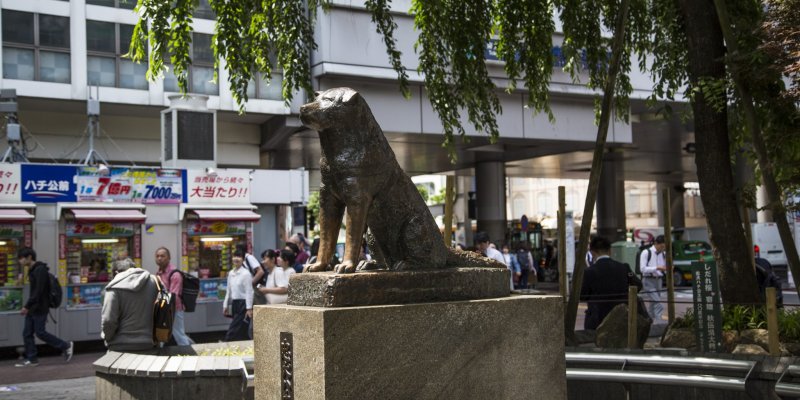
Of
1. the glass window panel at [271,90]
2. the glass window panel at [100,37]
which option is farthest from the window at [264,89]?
the glass window panel at [100,37]

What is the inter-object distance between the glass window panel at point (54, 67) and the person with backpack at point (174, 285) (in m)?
11.3

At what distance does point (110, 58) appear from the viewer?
73.0 feet

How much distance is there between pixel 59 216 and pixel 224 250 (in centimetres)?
349

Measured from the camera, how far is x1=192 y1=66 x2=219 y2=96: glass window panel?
2320 centimetres

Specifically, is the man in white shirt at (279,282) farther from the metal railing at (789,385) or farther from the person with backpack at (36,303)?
the metal railing at (789,385)

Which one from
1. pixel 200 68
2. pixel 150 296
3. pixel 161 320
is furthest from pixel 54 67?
pixel 161 320

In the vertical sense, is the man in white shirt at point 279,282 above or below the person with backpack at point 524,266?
above

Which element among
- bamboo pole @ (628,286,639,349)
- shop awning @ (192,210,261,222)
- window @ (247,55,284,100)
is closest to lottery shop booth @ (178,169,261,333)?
shop awning @ (192,210,261,222)

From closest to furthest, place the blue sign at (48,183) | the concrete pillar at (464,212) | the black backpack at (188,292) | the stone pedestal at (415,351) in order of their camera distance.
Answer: the stone pedestal at (415,351) < the black backpack at (188,292) < the blue sign at (48,183) < the concrete pillar at (464,212)

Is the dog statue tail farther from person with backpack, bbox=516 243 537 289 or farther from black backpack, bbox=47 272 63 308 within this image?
person with backpack, bbox=516 243 537 289

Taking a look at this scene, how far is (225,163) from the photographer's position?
82.3ft

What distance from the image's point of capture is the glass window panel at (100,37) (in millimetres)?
22047

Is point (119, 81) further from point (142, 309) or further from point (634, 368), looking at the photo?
point (634, 368)

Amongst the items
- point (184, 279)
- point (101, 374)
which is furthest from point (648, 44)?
point (101, 374)
